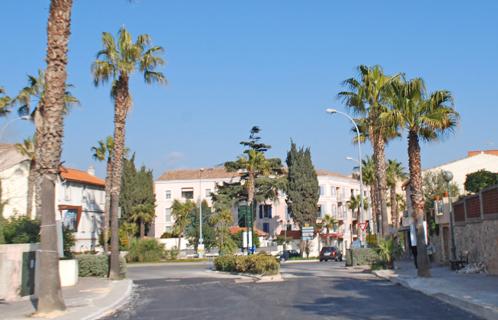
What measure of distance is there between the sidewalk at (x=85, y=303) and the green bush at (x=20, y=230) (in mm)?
2666

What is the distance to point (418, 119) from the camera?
24.6 m

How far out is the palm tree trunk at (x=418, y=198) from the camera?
80.3 ft

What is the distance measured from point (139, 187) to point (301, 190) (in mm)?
19333

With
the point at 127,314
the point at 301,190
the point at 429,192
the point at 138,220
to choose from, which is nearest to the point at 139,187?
the point at 138,220

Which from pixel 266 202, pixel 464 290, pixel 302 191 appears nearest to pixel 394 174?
pixel 302 191

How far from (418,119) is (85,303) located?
48.0 feet

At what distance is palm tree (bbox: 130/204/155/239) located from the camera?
70113mm

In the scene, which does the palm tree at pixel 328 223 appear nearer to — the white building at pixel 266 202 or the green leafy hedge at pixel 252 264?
the white building at pixel 266 202

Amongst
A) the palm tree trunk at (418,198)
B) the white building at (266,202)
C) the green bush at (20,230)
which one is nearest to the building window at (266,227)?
the white building at (266,202)

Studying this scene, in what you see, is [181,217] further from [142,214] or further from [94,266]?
[94,266]

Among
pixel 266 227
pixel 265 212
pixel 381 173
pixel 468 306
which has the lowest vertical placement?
pixel 468 306

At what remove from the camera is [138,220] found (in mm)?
72312

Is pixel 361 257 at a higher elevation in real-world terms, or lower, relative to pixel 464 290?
higher

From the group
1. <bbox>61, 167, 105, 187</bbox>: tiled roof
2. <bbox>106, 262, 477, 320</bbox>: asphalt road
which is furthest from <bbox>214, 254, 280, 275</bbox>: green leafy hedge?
<bbox>61, 167, 105, 187</bbox>: tiled roof
